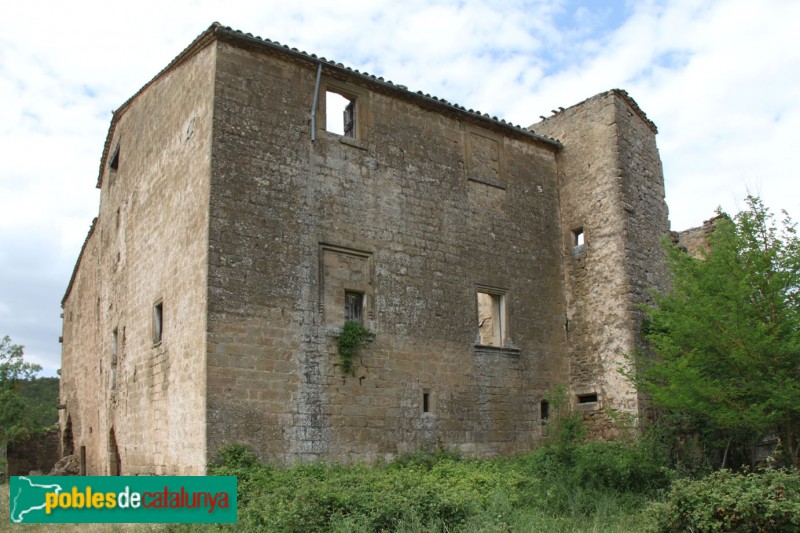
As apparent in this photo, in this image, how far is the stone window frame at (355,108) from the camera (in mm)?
13820

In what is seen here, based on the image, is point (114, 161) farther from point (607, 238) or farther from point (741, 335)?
point (741, 335)

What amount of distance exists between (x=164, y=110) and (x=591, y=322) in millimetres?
9981

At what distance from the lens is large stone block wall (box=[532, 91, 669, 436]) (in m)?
15.9

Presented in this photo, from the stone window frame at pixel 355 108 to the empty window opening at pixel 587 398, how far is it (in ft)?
23.7

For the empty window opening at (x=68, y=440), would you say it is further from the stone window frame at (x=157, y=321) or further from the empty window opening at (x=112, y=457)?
the stone window frame at (x=157, y=321)

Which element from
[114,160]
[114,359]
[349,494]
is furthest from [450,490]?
[114,160]

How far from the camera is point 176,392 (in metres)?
12.5

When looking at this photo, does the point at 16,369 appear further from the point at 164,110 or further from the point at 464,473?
the point at 464,473

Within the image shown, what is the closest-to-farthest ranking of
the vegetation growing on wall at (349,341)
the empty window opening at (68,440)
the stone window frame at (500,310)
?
the vegetation growing on wall at (349,341)
the stone window frame at (500,310)
the empty window opening at (68,440)

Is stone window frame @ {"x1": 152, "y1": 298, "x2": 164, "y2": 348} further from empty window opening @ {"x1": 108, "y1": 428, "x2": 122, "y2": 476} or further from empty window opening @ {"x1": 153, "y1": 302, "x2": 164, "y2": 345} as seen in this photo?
empty window opening @ {"x1": 108, "y1": 428, "x2": 122, "y2": 476}

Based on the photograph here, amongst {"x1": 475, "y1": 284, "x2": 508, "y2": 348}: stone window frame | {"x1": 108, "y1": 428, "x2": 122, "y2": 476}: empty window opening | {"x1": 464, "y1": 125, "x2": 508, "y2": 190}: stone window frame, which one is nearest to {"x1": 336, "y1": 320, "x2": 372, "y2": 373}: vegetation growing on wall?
{"x1": 475, "y1": 284, "x2": 508, "y2": 348}: stone window frame

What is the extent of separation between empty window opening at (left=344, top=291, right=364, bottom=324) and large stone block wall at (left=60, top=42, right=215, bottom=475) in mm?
2726

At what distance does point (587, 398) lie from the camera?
16.4 metres

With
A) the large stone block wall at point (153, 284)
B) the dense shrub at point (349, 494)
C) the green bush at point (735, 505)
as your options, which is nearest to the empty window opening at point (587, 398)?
the dense shrub at point (349, 494)
